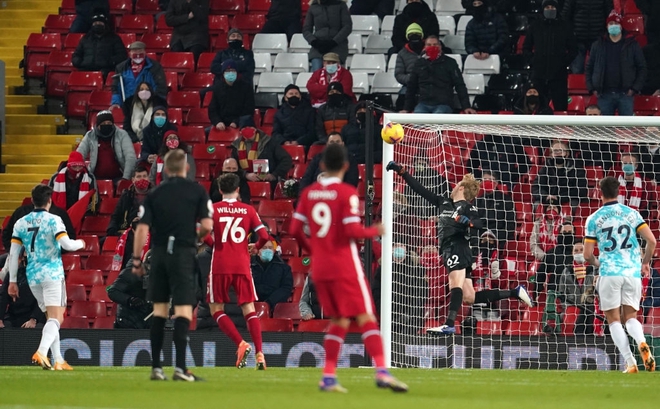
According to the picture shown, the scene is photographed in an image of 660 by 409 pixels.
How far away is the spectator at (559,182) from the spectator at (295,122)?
417 centimetres

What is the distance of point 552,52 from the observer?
1839cm

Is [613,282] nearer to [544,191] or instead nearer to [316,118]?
[544,191]

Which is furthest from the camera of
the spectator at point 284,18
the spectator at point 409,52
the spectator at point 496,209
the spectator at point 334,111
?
the spectator at point 284,18

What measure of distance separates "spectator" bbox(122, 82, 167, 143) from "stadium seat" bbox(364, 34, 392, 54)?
3.67 m

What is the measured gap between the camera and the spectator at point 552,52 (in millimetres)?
18422

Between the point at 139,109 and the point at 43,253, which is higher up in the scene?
the point at 139,109

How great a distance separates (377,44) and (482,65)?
6.47ft

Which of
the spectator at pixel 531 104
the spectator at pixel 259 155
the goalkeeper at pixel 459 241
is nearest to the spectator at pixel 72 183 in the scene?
the spectator at pixel 259 155

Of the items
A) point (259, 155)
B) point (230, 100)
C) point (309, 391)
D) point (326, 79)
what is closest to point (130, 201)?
point (259, 155)

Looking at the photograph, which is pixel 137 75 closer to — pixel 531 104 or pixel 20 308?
pixel 20 308

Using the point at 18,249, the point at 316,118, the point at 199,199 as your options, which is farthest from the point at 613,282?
the point at 316,118

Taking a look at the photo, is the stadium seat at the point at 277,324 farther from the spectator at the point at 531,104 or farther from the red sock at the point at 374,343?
the red sock at the point at 374,343

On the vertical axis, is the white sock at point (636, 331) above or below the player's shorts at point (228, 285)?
below

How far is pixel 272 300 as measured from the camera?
15711 mm
